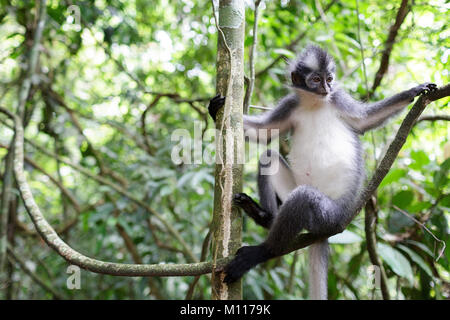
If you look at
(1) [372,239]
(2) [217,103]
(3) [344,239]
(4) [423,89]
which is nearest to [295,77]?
(4) [423,89]

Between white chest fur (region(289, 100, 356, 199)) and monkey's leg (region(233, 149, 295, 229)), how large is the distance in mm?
105

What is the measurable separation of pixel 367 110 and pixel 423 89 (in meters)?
0.66

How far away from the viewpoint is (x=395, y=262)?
3330mm

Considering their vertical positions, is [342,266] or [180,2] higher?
[180,2]

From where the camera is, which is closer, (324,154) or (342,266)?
(324,154)

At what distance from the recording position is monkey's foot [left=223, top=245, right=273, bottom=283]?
2.05m

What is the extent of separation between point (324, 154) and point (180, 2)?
3674 mm

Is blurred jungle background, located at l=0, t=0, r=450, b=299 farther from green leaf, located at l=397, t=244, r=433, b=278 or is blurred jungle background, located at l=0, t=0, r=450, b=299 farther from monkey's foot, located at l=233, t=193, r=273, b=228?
monkey's foot, located at l=233, t=193, r=273, b=228

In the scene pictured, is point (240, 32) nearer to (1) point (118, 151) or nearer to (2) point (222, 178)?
(2) point (222, 178)

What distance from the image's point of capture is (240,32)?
2305mm

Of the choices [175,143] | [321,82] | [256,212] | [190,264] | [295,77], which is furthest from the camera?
[175,143]

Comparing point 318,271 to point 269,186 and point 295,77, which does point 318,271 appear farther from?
point 295,77

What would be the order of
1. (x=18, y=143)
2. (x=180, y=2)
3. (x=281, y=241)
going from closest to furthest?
1. (x=281, y=241)
2. (x=18, y=143)
3. (x=180, y=2)
